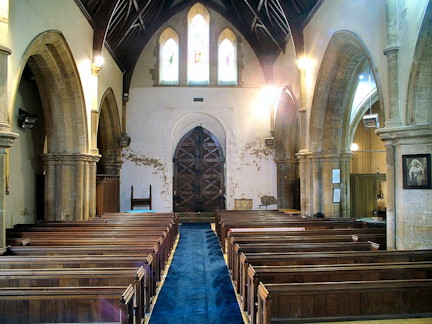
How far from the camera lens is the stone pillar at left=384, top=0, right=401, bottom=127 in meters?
5.98

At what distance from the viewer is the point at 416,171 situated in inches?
225

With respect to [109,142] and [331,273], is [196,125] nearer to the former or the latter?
[109,142]

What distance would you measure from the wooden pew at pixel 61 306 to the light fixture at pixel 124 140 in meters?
11.8

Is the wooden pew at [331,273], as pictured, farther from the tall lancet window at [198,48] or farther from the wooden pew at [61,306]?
the tall lancet window at [198,48]

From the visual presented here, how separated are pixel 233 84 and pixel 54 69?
26.4 ft

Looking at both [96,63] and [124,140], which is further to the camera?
[124,140]

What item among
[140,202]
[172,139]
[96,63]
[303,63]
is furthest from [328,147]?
[140,202]

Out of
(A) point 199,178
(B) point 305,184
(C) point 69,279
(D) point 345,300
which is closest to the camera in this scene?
(D) point 345,300

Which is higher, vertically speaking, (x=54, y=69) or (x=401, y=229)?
(x=54, y=69)

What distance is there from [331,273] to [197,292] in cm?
246

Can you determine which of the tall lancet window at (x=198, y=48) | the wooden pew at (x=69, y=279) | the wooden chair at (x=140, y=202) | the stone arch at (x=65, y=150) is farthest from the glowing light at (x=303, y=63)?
the wooden pew at (x=69, y=279)

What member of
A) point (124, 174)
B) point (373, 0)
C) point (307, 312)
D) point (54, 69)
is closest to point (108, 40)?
point (54, 69)

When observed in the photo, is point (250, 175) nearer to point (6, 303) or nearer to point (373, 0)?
point (373, 0)

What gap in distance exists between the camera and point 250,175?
612 inches
